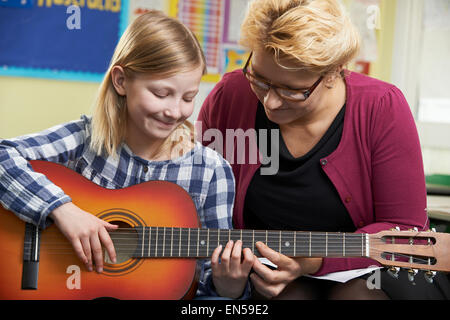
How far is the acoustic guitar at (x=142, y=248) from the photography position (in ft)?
3.68

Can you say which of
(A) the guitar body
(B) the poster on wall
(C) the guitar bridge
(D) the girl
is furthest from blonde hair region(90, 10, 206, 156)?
(B) the poster on wall

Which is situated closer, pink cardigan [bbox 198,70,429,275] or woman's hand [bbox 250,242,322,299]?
woman's hand [bbox 250,242,322,299]

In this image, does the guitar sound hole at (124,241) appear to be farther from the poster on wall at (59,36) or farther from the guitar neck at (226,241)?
the poster on wall at (59,36)

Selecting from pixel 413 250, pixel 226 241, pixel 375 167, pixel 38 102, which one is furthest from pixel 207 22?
pixel 413 250

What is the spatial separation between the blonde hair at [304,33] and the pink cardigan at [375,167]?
16 cm

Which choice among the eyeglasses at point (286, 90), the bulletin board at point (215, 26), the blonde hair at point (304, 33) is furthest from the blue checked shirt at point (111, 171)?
the bulletin board at point (215, 26)

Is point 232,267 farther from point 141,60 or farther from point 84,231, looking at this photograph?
point 141,60

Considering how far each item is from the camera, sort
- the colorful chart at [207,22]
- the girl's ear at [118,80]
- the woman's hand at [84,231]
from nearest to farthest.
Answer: the woman's hand at [84,231] → the girl's ear at [118,80] → the colorful chart at [207,22]

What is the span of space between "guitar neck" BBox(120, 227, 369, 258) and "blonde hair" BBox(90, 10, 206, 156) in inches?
10.1

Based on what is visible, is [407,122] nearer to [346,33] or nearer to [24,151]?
[346,33]

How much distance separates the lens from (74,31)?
2.05 m

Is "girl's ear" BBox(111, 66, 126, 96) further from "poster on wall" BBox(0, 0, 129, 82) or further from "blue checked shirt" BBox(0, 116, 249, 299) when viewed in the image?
"poster on wall" BBox(0, 0, 129, 82)

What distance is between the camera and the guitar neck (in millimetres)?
1137
